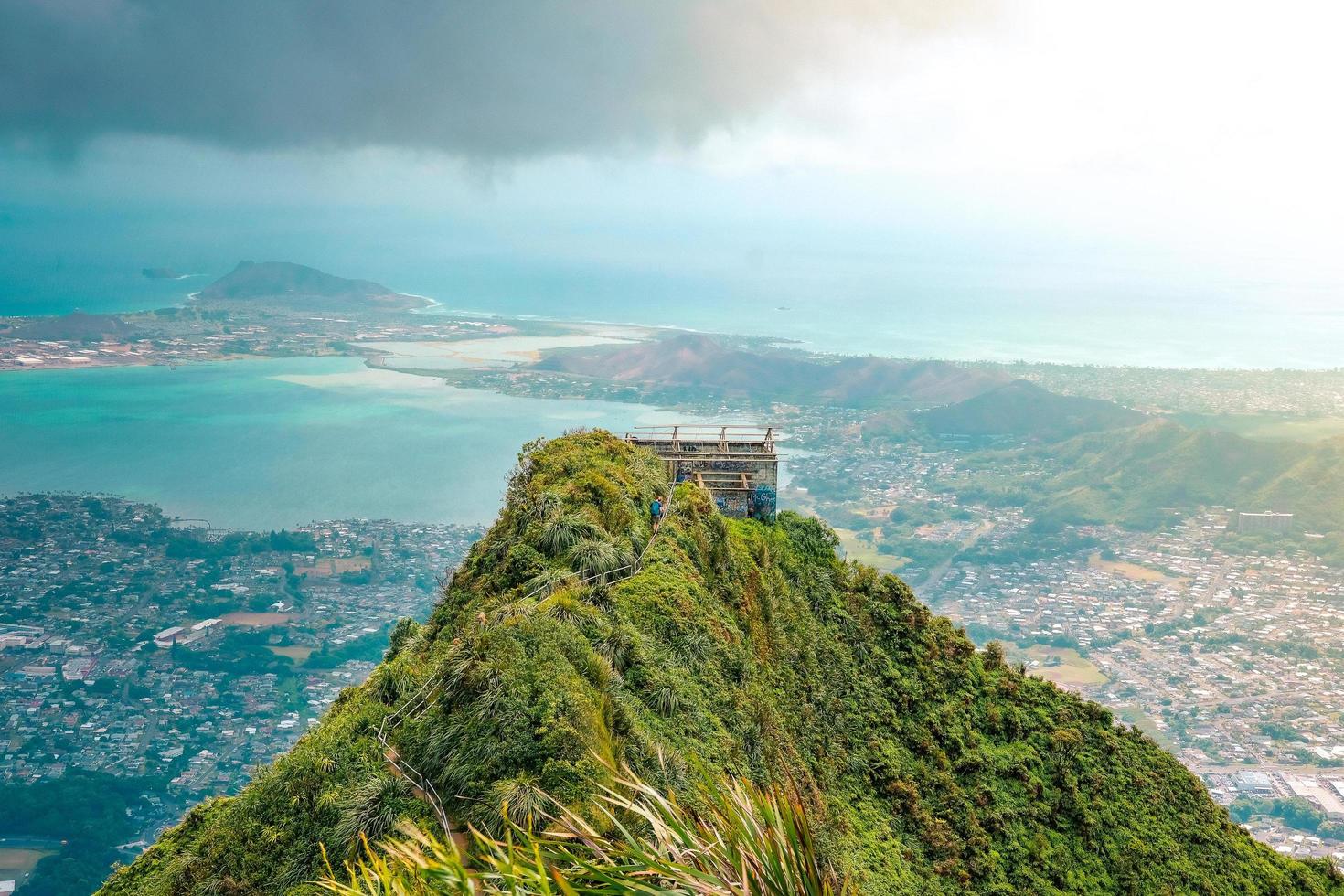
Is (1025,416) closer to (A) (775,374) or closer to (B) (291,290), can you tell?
(A) (775,374)

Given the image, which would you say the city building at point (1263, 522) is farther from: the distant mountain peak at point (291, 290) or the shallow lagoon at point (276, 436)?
the distant mountain peak at point (291, 290)

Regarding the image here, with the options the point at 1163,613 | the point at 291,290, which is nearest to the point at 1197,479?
the point at 1163,613

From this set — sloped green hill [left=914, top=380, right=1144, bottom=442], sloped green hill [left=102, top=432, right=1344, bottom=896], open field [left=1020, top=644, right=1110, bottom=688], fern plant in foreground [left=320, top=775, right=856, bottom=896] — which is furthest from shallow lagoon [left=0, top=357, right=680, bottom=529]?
fern plant in foreground [left=320, top=775, right=856, bottom=896]

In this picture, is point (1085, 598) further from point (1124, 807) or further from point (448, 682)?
point (448, 682)

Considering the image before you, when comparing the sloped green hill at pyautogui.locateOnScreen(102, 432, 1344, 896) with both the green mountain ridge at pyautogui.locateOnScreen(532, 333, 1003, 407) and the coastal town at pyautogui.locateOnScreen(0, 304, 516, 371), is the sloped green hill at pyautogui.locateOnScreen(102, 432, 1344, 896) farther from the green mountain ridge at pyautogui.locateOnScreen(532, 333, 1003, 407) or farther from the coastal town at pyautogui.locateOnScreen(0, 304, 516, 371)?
the coastal town at pyautogui.locateOnScreen(0, 304, 516, 371)


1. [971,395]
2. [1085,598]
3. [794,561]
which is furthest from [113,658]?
[971,395]

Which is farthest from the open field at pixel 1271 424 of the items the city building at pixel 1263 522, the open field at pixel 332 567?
the open field at pixel 332 567
